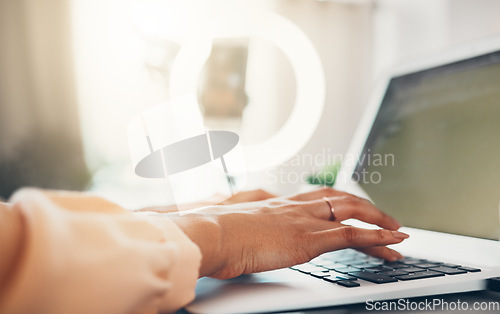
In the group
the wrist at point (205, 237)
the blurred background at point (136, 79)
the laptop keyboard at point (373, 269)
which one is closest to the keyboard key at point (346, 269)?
the laptop keyboard at point (373, 269)

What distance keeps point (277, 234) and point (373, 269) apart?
112mm

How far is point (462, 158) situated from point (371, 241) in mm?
219

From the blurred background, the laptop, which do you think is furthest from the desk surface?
the blurred background

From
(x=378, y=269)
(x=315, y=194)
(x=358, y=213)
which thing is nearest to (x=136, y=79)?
(x=315, y=194)

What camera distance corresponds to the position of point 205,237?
369 millimetres

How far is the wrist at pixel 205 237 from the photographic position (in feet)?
1.18

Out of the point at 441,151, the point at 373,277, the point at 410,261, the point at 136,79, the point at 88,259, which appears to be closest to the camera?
the point at 88,259

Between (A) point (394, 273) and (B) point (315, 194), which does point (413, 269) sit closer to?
(A) point (394, 273)

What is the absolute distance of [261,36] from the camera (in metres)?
2.40

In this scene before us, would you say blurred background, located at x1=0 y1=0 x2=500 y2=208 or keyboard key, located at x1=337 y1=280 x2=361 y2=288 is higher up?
blurred background, located at x1=0 y1=0 x2=500 y2=208

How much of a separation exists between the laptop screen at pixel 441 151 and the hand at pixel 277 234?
100 millimetres

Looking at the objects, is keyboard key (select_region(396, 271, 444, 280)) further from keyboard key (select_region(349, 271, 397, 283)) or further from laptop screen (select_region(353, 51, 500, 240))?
laptop screen (select_region(353, 51, 500, 240))

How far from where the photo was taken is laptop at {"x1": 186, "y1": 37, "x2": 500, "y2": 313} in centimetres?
35

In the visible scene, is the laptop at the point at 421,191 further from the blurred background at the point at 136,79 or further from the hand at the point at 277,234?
the blurred background at the point at 136,79
